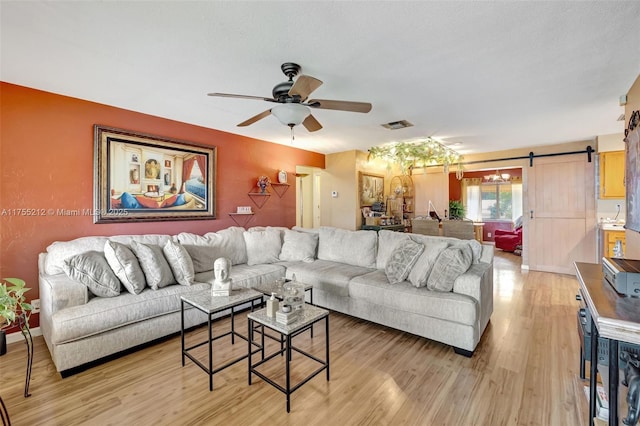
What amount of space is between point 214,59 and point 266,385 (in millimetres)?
2434

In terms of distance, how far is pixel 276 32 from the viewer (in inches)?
72.3

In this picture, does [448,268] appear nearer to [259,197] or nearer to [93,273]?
[93,273]

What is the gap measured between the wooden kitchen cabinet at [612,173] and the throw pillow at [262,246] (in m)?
5.24

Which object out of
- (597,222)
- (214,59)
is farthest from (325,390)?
(597,222)

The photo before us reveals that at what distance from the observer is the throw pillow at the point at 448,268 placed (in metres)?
2.56

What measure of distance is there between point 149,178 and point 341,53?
278 cm

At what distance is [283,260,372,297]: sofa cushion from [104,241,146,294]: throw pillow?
1632 mm

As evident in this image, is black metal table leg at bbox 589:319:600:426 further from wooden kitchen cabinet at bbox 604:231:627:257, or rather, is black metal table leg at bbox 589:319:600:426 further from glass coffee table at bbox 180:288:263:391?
wooden kitchen cabinet at bbox 604:231:627:257

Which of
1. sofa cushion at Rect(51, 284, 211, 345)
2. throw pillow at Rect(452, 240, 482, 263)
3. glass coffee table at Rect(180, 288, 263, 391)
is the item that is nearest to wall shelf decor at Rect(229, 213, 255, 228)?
sofa cushion at Rect(51, 284, 211, 345)

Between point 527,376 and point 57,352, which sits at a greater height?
point 57,352

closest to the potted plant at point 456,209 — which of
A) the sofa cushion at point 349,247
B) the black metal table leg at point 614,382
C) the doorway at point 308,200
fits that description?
the doorway at point 308,200

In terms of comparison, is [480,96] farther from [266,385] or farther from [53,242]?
[53,242]

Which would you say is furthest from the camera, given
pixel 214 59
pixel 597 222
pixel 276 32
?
pixel 597 222

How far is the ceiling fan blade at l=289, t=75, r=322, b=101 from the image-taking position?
1.81m
